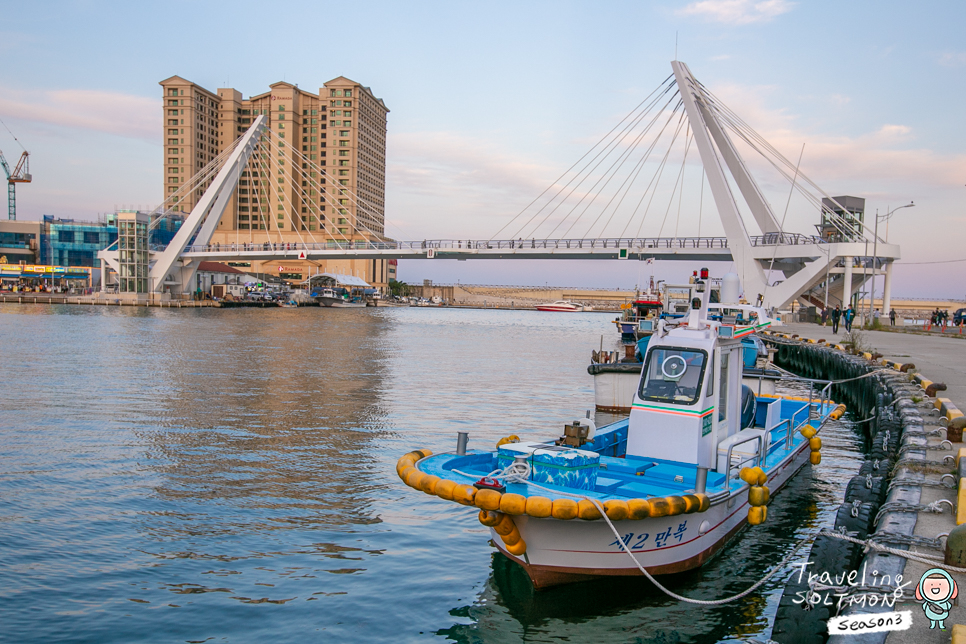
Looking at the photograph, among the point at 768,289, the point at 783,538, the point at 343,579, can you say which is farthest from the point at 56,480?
the point at 768,289

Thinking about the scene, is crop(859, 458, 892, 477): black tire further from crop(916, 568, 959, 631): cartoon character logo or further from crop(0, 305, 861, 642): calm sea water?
crop(916, 568, 959, 631): cartoon character logo

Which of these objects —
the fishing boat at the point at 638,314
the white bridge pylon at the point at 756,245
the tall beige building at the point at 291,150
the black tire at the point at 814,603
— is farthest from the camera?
the tall beige building at the point at 291,150

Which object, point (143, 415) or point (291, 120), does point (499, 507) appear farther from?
point (291, 120)

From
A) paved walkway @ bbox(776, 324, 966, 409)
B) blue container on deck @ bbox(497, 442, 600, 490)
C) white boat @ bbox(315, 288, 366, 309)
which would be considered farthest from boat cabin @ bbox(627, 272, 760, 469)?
white boat @ bbox(315, 288, 366, 309)

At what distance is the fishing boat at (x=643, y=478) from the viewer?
7465mm

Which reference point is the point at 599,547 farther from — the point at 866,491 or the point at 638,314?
the point at 638,314

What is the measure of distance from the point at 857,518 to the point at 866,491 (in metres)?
1.51

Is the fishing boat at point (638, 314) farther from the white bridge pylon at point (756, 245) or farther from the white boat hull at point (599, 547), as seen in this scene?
the white boat hull at point (599, 547)

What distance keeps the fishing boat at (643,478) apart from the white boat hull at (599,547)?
0.05ft

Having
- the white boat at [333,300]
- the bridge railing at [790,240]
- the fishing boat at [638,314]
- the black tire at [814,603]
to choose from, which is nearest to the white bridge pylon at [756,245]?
the bridge railing at [790,240]

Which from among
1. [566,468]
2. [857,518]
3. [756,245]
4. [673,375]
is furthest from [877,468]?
[756,245]

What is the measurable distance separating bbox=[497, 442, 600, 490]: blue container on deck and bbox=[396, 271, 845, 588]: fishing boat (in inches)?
0.5

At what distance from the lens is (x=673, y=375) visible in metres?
9.77

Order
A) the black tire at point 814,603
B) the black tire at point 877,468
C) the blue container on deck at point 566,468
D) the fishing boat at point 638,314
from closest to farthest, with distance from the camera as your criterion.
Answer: the black tire at point 814,603 < the blue container on deck at point 566,468 < the black tire at point 877,468 < the fishing boat at point 638,314
